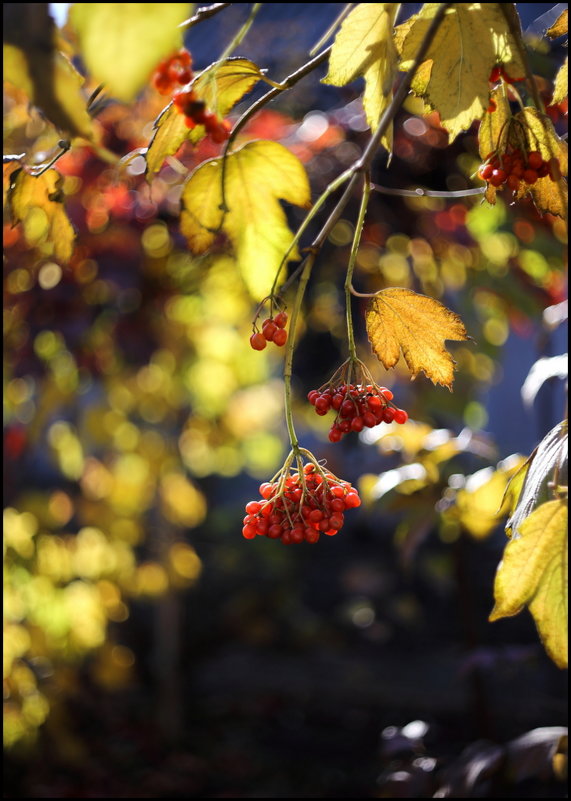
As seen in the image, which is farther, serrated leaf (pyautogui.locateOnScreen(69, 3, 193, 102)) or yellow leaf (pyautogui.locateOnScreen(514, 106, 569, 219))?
yellow leaf (pyautogui.locateOnScreen(514, 106, 569, 219))

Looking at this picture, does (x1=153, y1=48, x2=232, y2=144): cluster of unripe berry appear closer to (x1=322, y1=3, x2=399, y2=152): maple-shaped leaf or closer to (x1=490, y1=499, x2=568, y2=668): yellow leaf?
(x1=322, y1=3, x2=399, y2=152): maple-shaped leaf

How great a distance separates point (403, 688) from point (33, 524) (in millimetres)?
1725

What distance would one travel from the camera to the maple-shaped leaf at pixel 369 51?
1.95ft

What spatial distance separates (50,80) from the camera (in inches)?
14.8

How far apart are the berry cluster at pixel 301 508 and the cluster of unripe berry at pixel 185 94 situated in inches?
10.3

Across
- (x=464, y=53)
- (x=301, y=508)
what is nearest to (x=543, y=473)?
(x=301, y=508)

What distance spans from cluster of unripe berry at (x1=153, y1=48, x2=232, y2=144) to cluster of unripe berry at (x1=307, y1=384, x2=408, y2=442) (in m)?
0.21

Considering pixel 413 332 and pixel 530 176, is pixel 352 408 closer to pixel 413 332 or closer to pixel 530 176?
pixel 413 332

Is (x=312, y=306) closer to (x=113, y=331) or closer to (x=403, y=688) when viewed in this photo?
(x=113, y=331)

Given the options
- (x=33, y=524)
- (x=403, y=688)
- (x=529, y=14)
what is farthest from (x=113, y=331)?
(x=403, y=688)

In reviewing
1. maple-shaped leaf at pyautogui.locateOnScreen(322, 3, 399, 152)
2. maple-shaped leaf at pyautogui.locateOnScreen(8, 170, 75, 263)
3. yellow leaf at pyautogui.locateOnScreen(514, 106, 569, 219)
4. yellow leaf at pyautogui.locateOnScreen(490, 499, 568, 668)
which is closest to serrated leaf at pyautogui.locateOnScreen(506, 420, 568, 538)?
yellow leaf at pyautogui.locateOnScreen(490, 499, 568, 668)

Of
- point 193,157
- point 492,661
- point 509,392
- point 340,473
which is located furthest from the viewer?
point 509,392

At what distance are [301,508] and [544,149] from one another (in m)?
0.36

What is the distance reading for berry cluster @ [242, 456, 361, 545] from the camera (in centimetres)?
61
